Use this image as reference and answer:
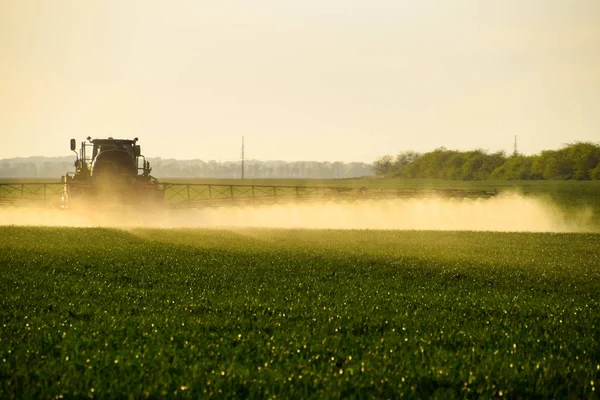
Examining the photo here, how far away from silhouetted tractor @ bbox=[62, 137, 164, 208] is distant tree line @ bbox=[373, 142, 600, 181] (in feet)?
262

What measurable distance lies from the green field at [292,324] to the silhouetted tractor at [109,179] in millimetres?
14914

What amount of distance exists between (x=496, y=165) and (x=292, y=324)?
119647mm

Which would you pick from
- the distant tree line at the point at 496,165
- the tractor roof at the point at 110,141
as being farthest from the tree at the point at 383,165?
the tractor roof at the point at 110,141

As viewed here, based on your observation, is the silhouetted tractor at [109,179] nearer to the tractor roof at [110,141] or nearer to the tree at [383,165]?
the tractor roof at [110,141]

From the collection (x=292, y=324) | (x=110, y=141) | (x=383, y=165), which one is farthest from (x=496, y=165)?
Answer: (x=292, y=324)

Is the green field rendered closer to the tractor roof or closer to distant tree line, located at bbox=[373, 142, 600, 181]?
the tractor roof

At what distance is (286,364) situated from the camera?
8.50 metres

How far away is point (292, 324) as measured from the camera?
10.9m

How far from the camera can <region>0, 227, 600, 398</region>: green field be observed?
25.8ft

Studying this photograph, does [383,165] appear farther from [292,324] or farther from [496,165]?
[292,324]

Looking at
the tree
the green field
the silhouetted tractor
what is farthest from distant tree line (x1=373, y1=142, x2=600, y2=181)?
the green field

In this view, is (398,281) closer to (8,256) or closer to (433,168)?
(8,256)

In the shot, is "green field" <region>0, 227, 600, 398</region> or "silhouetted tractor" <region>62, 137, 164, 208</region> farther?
"silhouetted tractor" <region>62, 137, 164, 208</region>

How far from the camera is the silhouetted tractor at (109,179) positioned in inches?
1431
